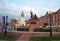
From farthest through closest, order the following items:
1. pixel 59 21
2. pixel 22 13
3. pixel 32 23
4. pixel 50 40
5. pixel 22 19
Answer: pixel 22 13
pixel 22 19
pixel 59 21
pixel 32 23
pixel 50 40

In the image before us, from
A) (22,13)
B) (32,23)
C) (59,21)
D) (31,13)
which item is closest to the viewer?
(32,23)

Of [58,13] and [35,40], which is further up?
[58,13]

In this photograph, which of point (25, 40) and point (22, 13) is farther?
point (22, 13)

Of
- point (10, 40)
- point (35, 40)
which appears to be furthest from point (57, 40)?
point (10, 40)

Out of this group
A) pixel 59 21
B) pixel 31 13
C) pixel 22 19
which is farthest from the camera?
pixel 22 19

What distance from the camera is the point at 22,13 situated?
128 metres

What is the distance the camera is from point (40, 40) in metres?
32.1

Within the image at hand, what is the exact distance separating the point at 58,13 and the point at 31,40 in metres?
67.9

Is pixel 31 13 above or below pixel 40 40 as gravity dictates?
above

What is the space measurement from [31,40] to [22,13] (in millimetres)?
95986

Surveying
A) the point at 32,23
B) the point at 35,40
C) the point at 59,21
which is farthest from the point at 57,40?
the point at 59,21

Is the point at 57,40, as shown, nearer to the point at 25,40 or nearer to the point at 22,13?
the point at 25,40

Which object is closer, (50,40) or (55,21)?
(50,40)

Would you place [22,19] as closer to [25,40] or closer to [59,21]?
[59,21]
